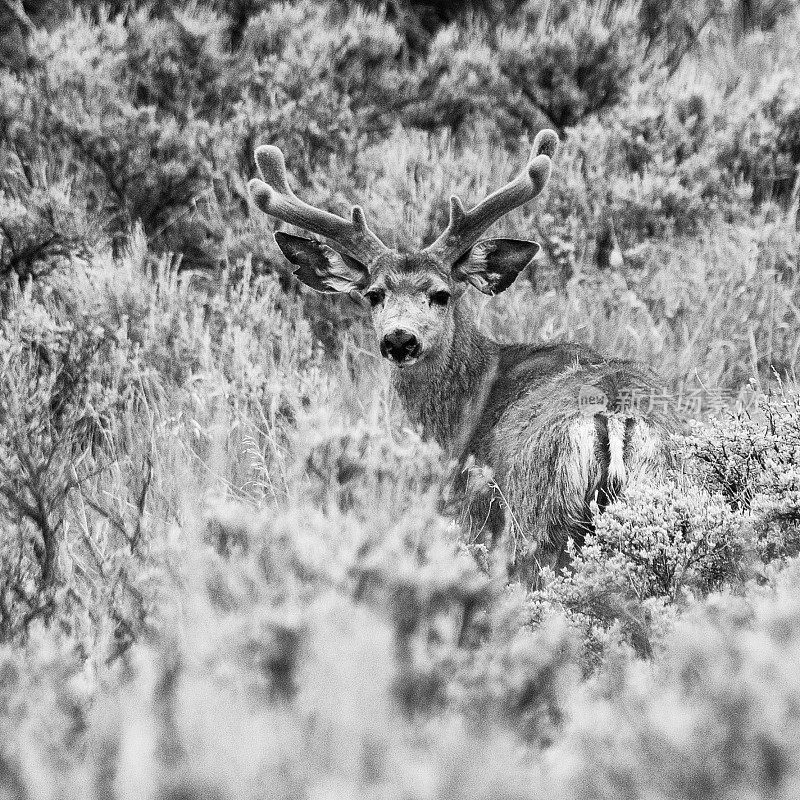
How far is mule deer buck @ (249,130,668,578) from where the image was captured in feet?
13.5

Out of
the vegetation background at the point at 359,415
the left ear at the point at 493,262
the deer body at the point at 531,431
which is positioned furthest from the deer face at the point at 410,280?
the vegetation background at the point at 359,415

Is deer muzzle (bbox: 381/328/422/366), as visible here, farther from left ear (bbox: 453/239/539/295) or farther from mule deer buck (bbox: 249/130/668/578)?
left ear (bbox: 453/239/539/295)

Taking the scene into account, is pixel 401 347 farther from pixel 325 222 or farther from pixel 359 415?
pixel 325 222

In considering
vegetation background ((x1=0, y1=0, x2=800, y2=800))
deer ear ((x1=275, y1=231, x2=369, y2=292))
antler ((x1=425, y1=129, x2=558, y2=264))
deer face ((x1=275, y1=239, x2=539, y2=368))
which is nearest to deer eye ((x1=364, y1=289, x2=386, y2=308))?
deer face ((x1=275, y1=239, x2=539, y2=368))

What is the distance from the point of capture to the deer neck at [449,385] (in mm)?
5184

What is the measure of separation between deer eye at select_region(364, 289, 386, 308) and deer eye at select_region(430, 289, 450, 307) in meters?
0.23

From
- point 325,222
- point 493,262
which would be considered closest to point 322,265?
point 325,222

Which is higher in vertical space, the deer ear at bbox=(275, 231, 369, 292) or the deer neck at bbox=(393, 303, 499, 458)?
the deer ear at bbox=(275, 231, 369, 292)

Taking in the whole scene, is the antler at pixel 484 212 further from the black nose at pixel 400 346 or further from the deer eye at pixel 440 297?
the black nose at pixel 400 346

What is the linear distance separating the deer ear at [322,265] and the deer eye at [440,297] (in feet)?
1.32

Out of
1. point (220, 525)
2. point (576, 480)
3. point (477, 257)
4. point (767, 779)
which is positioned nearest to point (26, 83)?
point (477, 257)

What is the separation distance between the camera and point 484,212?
206 inches

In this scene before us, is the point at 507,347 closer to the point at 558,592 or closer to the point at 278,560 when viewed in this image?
the point at 558,592

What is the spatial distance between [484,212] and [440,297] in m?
0.46
